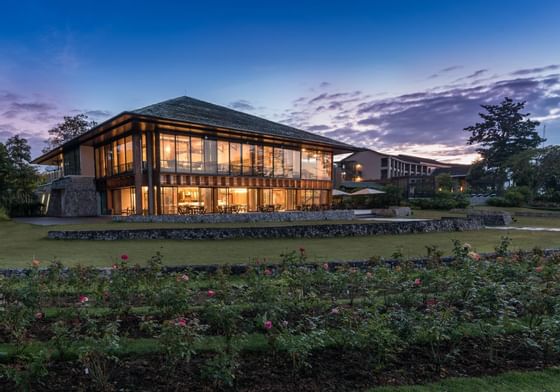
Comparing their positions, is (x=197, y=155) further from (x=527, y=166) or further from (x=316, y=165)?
(x=527, y=166)

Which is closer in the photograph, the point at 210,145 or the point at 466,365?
the point at 466,365

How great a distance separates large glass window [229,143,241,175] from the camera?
23.8 metres

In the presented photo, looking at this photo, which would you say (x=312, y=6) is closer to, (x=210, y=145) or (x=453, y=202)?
(x=210, y=145)

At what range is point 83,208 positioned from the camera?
25109mm

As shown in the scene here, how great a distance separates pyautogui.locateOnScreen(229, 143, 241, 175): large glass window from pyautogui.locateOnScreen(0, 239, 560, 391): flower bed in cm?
1947

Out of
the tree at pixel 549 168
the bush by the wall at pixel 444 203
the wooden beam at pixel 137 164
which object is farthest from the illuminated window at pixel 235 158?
the tree at pixel 549 168

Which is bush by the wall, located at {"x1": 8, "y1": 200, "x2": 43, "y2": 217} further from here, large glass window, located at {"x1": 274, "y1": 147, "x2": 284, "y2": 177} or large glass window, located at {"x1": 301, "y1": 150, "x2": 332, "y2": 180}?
large glass window, located at {"x1": 301, "y1": 150, "x2": 332, "y2": 180}

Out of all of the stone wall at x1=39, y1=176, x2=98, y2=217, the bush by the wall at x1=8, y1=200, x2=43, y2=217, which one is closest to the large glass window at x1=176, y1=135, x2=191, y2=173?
the stone wall at x1=39, y1=176, x2=98, y2=217

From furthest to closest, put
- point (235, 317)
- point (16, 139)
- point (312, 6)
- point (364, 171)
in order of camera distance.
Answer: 1. point (364, 171)
2. point (16, 139)
3. point (312, 6)
4. point (235, 317)

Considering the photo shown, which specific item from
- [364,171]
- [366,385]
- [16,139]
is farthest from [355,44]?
[364,171]

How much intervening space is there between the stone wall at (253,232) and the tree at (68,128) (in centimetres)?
4229

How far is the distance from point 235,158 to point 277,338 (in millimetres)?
21978

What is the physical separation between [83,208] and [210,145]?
12.1 m

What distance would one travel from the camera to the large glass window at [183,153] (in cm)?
2127
